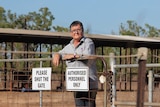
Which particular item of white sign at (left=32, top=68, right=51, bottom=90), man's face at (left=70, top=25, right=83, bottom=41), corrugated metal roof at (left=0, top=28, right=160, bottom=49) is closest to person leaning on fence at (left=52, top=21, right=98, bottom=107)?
man's face at (left=70, top=25, right=83, bottom=41)

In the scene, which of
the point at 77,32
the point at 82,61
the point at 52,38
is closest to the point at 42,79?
the point at 82,61

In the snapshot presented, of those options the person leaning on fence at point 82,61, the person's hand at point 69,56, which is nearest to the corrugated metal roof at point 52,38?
the person leaning on fence at point 82,61

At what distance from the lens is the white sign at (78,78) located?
6.33 meters

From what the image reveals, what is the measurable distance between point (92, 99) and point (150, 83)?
4.96ft

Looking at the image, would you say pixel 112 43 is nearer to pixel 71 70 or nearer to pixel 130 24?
pixel 71 70

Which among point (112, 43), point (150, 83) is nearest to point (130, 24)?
point (112, 43)

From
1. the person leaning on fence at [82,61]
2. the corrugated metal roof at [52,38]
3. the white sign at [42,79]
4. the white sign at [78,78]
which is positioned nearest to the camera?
the white sign at [78,78]

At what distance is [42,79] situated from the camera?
284 inches

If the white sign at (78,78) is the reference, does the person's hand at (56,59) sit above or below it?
above

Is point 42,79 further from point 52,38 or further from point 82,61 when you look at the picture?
point 52,38

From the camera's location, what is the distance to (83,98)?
659 centimetres

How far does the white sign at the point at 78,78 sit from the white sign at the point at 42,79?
66 cm

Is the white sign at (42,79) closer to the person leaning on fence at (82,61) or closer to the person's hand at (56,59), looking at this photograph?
the person leaning on fence at (82,61)

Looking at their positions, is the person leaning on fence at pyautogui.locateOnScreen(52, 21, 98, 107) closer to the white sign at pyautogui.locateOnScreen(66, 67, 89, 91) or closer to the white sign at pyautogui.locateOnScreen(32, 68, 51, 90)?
the white sign at pyautogui.locateOnScreen(66, 67, 89, 91)
